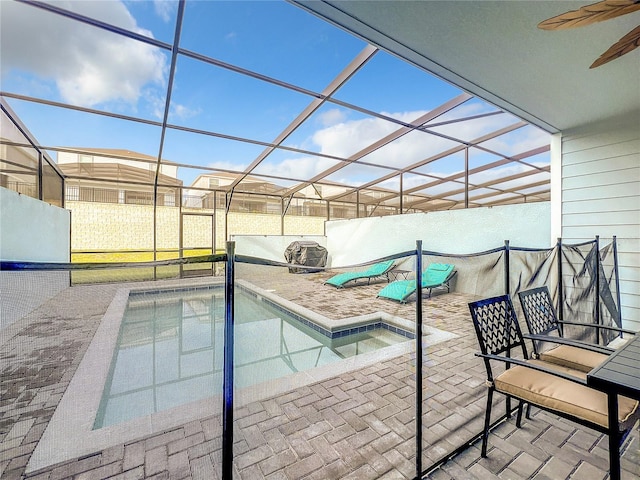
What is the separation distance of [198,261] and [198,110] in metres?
4.14

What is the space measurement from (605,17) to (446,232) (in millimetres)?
5784

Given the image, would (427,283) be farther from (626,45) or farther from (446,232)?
(626,45)

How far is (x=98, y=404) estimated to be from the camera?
199 cm

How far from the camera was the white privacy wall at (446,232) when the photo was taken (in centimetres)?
512

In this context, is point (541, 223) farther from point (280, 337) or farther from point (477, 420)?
point (280, 337)

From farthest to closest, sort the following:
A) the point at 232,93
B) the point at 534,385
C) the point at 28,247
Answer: the point at 28,247
the point at 232,93
the point at 534,385

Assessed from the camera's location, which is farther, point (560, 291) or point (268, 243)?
point (268, 243)

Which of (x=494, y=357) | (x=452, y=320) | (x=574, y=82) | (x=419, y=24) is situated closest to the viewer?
(x=494, y=357)

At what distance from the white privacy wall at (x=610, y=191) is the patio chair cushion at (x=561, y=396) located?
108 inches

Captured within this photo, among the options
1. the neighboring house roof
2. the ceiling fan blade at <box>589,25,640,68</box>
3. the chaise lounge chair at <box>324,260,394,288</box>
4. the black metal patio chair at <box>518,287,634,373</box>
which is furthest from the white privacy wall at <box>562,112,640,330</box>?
the neighboring house roof

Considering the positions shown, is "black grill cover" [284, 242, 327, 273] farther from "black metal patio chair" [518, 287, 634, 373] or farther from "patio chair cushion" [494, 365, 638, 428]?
"patio chair cushion" [494, 365, 638, 428]

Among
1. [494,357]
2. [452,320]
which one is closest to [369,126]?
[452,320]

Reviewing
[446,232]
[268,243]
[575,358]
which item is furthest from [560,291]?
[268,243]

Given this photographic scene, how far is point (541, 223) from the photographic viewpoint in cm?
498
